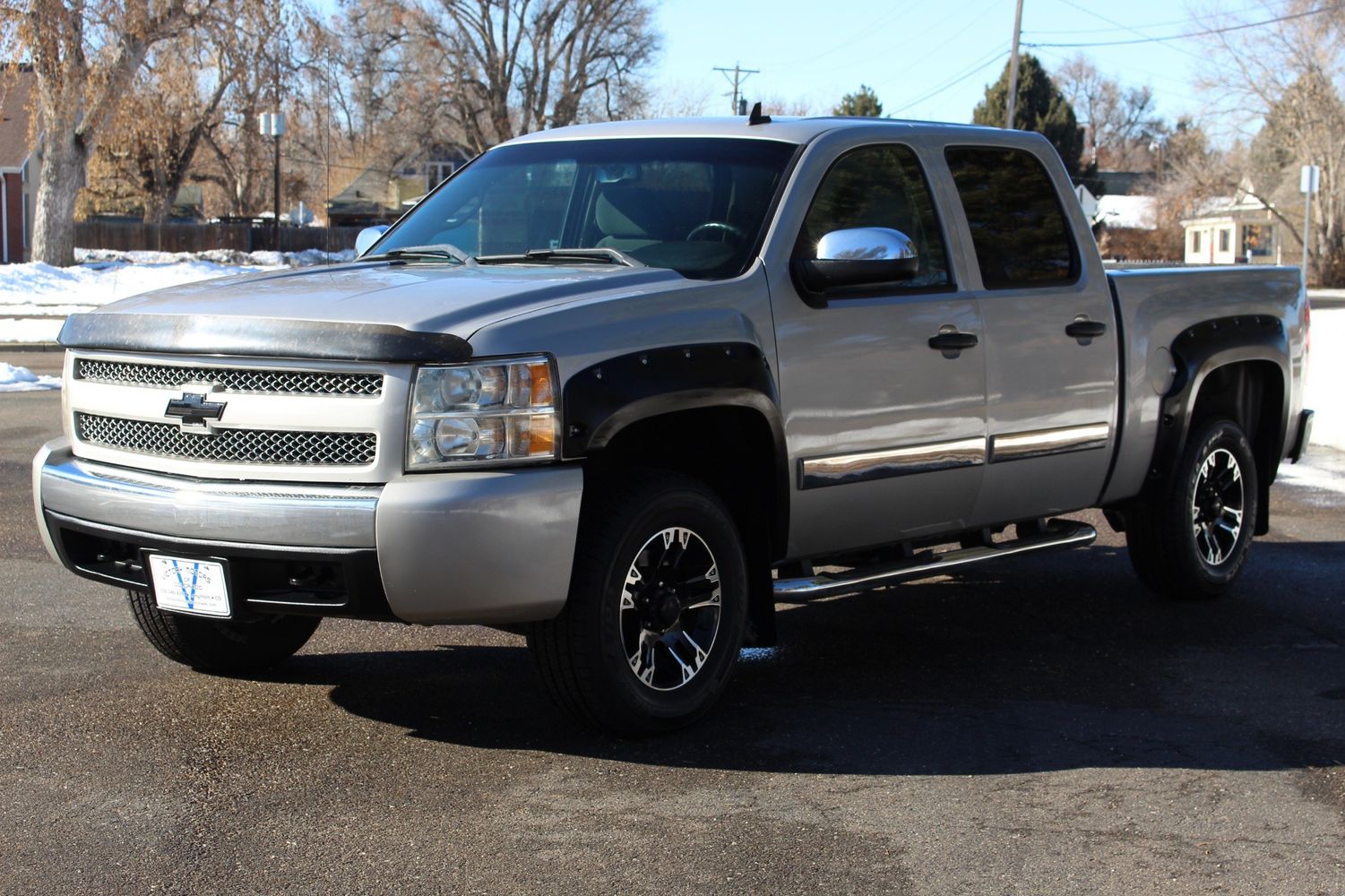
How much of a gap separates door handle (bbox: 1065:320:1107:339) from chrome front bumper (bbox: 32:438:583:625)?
2621mm

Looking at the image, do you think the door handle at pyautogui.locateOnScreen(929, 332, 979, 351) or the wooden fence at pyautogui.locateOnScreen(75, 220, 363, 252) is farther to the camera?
the wooden fence at pyautogui.locateOnScreen(75, 220, 363, 252)

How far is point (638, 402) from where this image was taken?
491cm

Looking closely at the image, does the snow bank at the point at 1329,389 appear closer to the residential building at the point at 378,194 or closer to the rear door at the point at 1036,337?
the rear door at the point at 1036,337

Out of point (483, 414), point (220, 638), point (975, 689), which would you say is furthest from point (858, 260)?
point (220, 638)

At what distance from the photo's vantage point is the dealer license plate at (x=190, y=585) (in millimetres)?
4730

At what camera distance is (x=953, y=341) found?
19.7 ft

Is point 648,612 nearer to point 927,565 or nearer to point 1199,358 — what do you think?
point 927,565

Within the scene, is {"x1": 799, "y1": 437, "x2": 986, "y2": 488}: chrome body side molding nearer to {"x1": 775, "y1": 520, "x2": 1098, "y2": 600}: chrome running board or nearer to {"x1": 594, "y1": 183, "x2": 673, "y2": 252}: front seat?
{"x1": 775, "y1": 520, "x2": 1098, "y2": 600}: chrome running board

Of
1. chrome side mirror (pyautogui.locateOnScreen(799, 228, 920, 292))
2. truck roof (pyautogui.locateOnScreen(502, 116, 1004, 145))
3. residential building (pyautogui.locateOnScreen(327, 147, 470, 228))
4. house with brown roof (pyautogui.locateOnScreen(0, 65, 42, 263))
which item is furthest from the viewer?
residential building (pyautogui.locateOnScreen(327, 147, 470, 228))

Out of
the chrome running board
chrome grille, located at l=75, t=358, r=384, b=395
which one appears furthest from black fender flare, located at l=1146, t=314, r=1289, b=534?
chrome grille, located at l=75, t=358, r=384, b=395

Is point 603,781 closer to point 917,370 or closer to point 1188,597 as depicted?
point 917,370

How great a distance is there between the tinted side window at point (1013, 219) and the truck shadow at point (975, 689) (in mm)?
1472

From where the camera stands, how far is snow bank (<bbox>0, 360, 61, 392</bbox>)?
1620cm

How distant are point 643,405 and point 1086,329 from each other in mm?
2413
